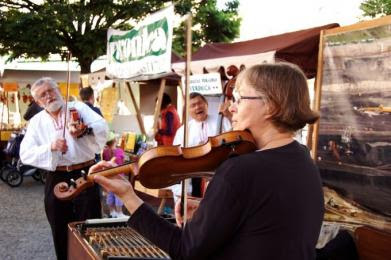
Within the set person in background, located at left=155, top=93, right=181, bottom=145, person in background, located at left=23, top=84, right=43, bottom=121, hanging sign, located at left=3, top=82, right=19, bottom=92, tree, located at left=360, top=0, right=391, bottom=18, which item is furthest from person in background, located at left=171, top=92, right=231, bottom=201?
tree, located at left=360, top=0, right=391, bottom=18

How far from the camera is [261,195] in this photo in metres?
1.14

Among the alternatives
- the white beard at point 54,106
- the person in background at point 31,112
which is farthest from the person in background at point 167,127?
the white beard at point 54,106

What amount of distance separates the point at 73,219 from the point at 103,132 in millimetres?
712

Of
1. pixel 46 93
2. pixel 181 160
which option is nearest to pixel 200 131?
pixel 46 93

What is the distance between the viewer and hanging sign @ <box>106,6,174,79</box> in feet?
15.8

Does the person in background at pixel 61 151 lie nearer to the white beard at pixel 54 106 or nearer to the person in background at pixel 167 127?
the white beard at pixel 54 106

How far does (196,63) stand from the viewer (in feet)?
16.7

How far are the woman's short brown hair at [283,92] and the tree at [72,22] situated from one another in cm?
1089

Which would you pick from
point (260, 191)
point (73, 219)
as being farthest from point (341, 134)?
point (260, 191)

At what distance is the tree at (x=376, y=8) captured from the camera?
38.9 ft

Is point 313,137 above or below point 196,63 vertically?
below

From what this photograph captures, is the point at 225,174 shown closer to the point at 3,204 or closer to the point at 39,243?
the point at 39,243

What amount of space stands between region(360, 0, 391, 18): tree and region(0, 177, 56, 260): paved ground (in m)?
9.61

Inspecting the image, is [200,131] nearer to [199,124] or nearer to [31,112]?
[199,124]
